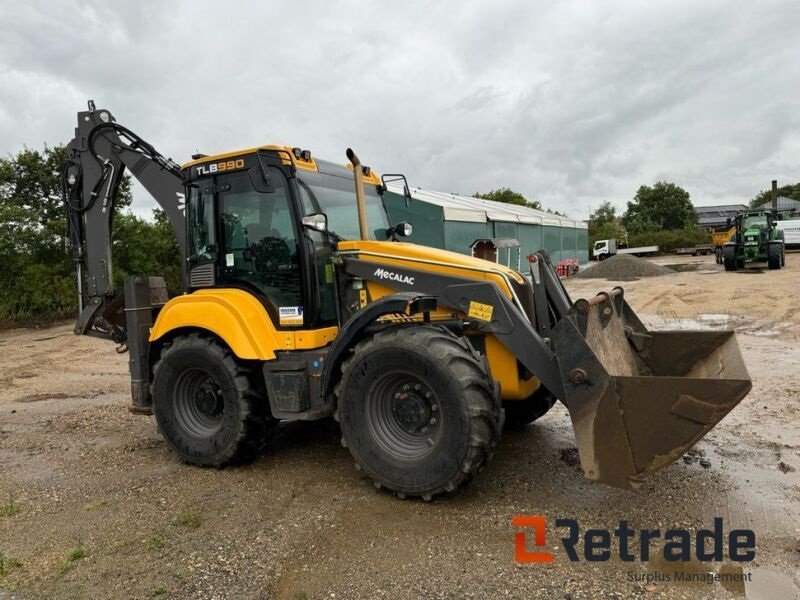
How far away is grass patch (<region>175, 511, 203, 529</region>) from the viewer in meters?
3.78

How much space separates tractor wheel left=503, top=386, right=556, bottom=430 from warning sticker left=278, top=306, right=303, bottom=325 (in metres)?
1.89

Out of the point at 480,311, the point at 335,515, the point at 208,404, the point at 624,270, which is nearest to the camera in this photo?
the point at 335,515

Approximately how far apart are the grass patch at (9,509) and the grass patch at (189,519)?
48.5 inches

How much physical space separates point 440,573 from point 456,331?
162 centimetres

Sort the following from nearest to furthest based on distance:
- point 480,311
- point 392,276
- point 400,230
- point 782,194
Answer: point 480,311, point 392,276, point 400,230, point 782,194

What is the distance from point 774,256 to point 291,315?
80.8 feet

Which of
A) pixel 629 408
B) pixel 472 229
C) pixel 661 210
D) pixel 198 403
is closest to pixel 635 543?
pixel 629 408

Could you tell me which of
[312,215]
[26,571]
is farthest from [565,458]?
[26,571]

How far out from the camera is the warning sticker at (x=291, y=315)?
178 inches

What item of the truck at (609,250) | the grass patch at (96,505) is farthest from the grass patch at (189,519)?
the truck at (609,250)

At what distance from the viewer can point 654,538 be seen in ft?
11.1

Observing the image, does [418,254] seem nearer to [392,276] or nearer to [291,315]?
[392,276]

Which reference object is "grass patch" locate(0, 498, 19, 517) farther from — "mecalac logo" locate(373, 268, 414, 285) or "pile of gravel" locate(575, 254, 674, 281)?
"pile of gravel" locate(575, 254, 674, 281)

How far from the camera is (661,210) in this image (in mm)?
58094
